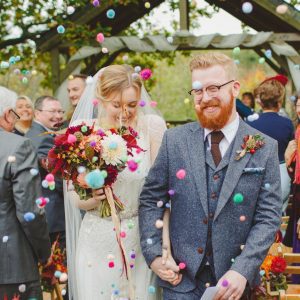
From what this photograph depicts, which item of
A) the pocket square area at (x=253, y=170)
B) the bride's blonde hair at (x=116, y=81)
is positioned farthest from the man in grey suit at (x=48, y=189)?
the pocket square area at (x=253, y=170)

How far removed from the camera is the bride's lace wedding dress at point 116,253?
414 cm

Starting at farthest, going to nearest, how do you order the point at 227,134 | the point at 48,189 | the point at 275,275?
the point at 48,189, the point at 275,275, the point at 227,134

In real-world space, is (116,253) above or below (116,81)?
below

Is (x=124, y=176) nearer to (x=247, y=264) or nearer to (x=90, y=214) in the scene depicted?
(x=90, y=214)

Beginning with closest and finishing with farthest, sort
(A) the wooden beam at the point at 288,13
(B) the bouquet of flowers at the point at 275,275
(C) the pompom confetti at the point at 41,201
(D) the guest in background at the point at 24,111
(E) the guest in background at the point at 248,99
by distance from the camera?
(C) the pompom confetti at the point at 41,201 → (B) the bouquet of flowers at the point at 275,275 → (D) the guest in background at the point at 24,111 → (A) the wooden beam at the point at 288,13 → (E) the guest in background at the point at 248,99

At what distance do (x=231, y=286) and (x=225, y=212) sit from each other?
0.36 metres

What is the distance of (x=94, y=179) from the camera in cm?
361

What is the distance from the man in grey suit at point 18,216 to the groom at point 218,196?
87cm

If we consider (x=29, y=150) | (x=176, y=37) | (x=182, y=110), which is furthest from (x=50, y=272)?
(x=182, y=110)

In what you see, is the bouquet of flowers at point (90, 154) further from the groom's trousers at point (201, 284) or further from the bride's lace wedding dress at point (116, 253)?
the groom's trousers at point (201, 284)

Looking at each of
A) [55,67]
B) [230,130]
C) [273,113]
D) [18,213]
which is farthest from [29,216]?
[55,67]

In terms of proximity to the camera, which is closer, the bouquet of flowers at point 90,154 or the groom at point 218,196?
the groom at point 218,196

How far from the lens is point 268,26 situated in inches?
538

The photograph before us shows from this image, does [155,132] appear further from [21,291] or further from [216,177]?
[21,291]
